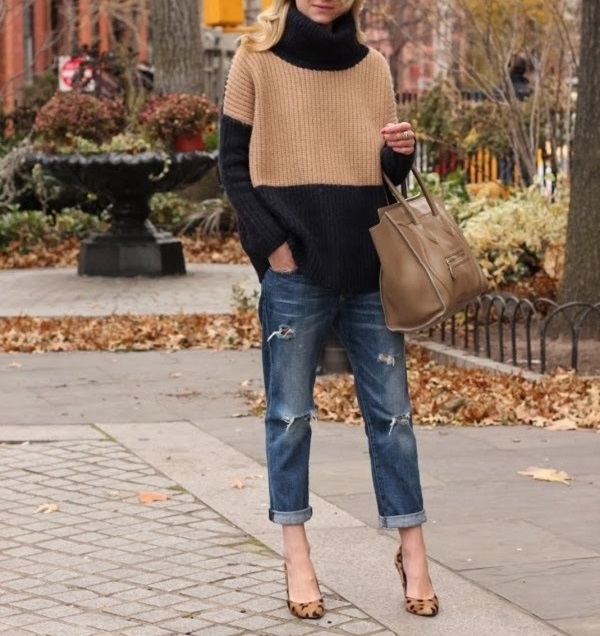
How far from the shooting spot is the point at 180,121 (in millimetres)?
16766

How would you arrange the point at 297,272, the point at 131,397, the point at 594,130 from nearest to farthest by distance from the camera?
the point at 297,272
the point at 131,397
the point at 594,130

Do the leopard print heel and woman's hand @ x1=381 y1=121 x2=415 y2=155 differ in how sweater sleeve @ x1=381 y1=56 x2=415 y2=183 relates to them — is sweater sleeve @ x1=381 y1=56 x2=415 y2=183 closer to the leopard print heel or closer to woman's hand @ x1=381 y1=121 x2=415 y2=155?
woman's hand @ x1=381 y1=121 x2=415 y2=155

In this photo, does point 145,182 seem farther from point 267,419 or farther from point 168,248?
point 267,419


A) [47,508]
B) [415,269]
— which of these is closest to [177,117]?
[47,508]

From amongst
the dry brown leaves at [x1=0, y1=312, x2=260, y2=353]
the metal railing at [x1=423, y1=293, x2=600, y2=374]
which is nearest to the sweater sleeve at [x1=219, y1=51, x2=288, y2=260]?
the metal railing at [x1=423, y1=293, x2=600, y2=374]

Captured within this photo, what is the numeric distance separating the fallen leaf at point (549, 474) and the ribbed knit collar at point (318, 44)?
2.45 m

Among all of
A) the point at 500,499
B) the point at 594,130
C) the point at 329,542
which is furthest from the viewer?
the point at 594,130

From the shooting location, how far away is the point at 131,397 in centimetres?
935

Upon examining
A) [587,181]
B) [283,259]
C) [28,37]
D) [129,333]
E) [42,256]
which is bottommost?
[42,256]

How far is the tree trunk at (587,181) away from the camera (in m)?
10.5

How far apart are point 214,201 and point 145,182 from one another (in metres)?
4.85

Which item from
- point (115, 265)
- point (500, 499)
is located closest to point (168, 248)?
point (115, 265)

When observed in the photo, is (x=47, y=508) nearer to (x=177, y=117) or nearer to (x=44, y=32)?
(x=177, y=117)

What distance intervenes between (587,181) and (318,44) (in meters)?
5.80
